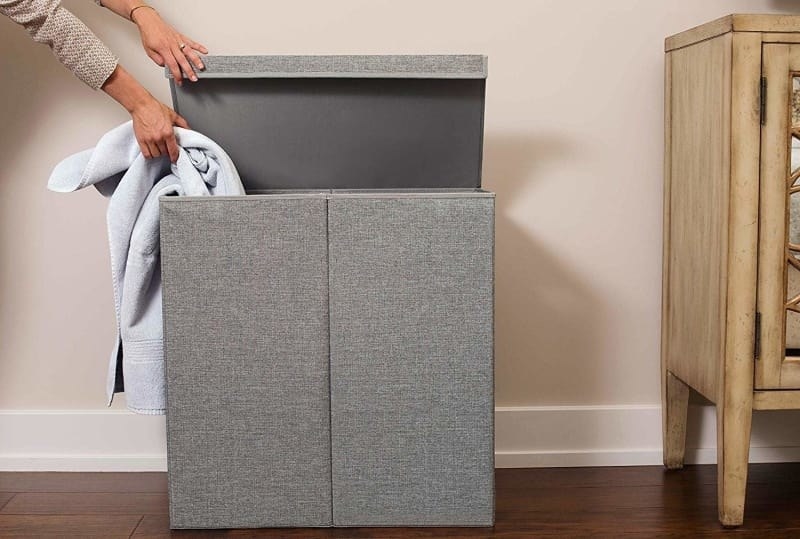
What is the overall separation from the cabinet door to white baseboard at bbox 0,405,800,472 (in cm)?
39

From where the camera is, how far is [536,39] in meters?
1.81

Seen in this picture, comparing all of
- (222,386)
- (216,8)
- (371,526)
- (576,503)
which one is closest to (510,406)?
(576,503)

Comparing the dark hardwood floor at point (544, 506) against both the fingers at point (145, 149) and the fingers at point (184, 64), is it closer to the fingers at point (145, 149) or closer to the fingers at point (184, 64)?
the fingers at point (145, 149)

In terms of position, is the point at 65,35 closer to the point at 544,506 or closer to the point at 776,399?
the point at 544,506

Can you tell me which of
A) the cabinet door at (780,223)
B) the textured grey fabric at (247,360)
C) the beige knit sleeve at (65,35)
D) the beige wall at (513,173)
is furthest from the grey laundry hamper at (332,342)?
the cabinet door at (780,223)

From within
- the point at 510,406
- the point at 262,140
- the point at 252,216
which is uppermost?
the point at 262,140

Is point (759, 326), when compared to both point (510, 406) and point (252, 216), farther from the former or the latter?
point (252, 216)

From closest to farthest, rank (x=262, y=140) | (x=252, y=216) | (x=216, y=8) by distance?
1. (x=252, y=216)
2. (x=262, y=140)
3. (x=216, y=8)

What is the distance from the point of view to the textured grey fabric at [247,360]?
4.68ft

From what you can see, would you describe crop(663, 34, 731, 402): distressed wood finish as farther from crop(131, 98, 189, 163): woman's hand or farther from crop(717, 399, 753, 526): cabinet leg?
crop(131, 98, 189, 163): woman's hand

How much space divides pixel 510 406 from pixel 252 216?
722 mm

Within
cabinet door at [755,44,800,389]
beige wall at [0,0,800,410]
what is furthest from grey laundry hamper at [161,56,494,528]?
cabinet door at [755,44,800,389]

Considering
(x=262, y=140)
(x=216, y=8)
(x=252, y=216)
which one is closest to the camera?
(x=252, y=216)

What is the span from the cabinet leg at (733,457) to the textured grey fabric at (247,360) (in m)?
0.62
